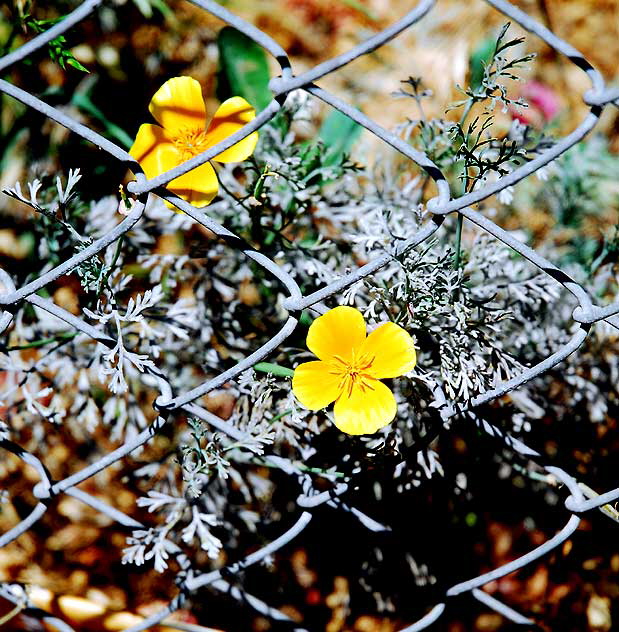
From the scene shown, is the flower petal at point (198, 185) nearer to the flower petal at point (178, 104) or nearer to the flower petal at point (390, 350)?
the flower petal at point (178, 104)

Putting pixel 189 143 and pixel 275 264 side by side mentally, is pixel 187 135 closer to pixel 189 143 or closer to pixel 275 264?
pixel 189 143

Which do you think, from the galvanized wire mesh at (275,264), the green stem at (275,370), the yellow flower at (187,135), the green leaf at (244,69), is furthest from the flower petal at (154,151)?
the green leaf at (244,69)

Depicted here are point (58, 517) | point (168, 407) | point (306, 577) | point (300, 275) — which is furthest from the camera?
point (58, 517)

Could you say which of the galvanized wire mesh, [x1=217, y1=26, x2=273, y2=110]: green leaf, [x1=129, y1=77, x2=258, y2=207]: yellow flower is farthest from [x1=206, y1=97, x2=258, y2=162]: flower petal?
[x1=217, y1=26, x2=273, y2=110]: green leaf

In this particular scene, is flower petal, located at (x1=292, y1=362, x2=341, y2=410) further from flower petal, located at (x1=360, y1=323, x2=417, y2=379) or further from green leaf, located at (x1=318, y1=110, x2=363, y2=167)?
green leaf, located at (x1=318, y1=110, x2=363, y2=167)

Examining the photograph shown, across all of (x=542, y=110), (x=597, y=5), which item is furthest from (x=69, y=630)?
(x=597, y=5)

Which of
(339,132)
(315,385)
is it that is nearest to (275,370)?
(315,385)

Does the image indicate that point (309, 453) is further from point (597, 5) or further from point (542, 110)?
point (597, 5)
